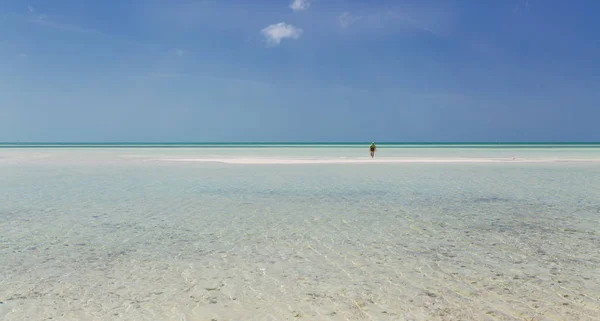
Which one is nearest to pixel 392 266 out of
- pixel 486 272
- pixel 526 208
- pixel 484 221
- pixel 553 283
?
pixel 486 272

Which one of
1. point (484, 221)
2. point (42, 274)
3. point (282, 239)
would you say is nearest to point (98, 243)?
point (42, 274)

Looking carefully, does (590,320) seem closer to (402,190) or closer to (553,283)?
(553,283)

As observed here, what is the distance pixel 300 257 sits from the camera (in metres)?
6.97

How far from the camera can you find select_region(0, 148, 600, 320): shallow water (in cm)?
498

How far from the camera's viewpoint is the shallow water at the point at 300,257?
16.4 ft

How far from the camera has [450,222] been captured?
31.8ft

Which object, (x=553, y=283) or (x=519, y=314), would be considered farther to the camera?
(x=553, y=283)

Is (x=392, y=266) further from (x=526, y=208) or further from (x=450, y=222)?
(x=526, y=208)

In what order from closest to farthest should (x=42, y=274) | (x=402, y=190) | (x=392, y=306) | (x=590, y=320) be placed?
(x=590, y=320) → (x=392, y=306) → (x=42, y=274) → (x=402, y=190)

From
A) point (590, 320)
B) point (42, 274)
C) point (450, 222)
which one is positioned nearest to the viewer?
point (590, 320)

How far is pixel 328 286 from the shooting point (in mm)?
5613

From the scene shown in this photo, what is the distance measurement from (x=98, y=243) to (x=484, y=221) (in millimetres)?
7360

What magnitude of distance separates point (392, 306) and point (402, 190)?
10.5m

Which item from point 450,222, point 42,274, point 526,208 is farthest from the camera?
point 526,208
